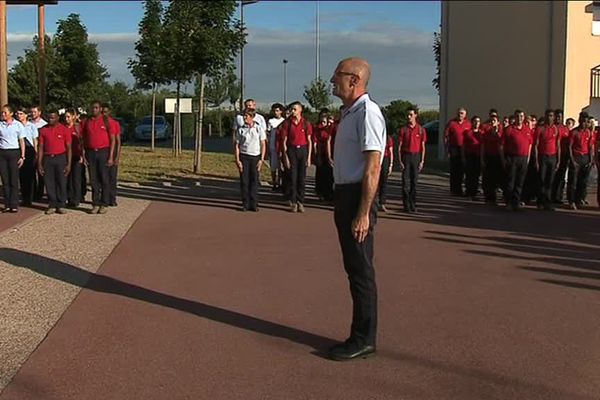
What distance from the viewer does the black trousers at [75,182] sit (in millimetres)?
14000

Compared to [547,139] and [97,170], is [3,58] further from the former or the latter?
[547,139]

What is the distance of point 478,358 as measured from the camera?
5.51 meters

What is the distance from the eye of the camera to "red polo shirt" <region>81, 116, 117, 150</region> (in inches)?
517

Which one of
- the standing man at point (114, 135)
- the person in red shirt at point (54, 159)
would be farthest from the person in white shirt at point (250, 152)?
the person in red shirt at point (54, 159)

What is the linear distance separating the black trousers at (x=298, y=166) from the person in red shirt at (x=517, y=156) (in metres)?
3.67

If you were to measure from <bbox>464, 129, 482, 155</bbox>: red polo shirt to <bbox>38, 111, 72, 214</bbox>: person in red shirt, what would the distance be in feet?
26.4

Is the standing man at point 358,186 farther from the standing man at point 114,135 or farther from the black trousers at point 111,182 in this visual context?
the black trousers at point 111,182

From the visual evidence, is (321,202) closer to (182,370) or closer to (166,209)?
A: (166,209)

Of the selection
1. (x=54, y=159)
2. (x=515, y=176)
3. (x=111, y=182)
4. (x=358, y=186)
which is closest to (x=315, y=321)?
(x=358, y=186)

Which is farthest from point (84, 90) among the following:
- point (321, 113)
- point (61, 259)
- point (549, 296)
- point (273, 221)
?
point (549, 296)

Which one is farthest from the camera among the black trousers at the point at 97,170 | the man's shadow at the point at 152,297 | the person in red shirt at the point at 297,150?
the person in red shirt at the point at 297,150

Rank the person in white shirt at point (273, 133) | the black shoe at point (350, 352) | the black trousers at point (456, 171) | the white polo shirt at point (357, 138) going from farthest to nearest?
the person in white shirt at point (273, 133), the black trousers at point (456, 171), the black shoe at point (350, 352), the white polo shirt at point (357, 138)

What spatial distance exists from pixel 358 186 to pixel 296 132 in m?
8.62

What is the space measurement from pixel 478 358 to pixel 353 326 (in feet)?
2.93
